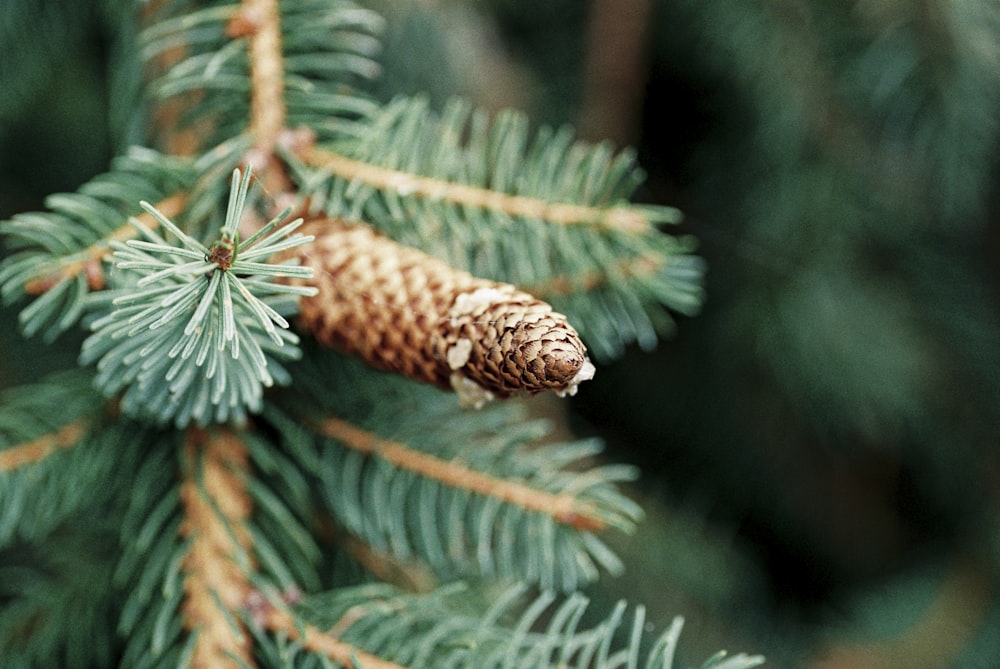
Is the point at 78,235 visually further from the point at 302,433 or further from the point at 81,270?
the point at 302,433

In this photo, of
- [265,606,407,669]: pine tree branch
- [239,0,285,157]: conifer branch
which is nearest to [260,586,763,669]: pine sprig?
[265,606,407,669]: pine tree branch

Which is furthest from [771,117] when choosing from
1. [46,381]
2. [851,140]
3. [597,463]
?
[46,381]

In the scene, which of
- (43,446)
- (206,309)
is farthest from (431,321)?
(43,446)

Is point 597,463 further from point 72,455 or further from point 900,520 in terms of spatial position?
point 72,455

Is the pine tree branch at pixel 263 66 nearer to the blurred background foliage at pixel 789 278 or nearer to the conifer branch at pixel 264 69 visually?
the conifer branch at pixel 264 69

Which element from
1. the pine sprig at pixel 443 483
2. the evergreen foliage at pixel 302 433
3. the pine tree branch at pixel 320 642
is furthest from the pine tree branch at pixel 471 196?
the pine tree branch at pixel 320 642

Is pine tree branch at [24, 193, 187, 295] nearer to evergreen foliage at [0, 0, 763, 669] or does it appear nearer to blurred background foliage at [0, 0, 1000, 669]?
evergreen foliage at [0, 0, 763, 669]
